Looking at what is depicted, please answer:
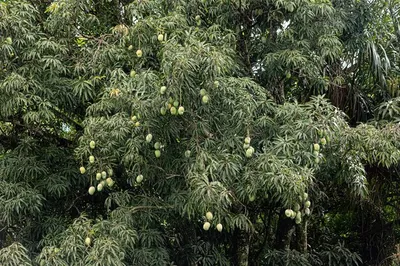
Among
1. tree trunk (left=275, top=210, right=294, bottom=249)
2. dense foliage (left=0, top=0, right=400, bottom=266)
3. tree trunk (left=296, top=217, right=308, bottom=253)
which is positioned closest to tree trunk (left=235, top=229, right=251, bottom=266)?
dense foliage (left=0, top=0, right=400, bottom=266)

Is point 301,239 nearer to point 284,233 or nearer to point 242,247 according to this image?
point 284,233

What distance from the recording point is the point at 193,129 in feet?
14.0

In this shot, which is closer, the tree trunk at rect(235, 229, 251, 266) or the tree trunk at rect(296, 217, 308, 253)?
the tree trunk at rect(235, 229, 251, 266)

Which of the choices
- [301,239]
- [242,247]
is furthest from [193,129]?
[301,239]

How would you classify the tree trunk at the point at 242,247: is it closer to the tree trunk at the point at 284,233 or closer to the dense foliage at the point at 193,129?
the dense foliage at the point at 193,129

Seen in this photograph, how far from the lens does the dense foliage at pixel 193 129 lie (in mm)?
4152

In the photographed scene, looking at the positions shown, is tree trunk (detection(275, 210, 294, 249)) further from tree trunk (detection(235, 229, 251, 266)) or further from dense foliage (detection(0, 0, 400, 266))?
tree trunk (detection(235, 229, 251, 266))

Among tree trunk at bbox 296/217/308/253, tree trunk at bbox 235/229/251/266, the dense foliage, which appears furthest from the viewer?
tree trunk at bbox 296/217/308/253

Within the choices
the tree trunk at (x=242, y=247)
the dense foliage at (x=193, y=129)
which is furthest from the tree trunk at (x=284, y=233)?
the tree trunk at (x=242, y=247)

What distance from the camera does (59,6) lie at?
4.94 m

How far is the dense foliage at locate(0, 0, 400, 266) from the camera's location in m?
4.15

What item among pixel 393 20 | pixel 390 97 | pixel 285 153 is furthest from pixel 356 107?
pixel 285 153

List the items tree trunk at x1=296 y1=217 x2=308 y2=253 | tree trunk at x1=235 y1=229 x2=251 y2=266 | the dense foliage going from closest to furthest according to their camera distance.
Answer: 1. the dense foliage
2. tree trunk at x1=235 y1=229 x2=251 y2=266
3. tree trunk at x1=296 y1=217 x2=308 y2=253

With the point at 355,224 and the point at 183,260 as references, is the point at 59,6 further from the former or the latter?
the point at 355,224
